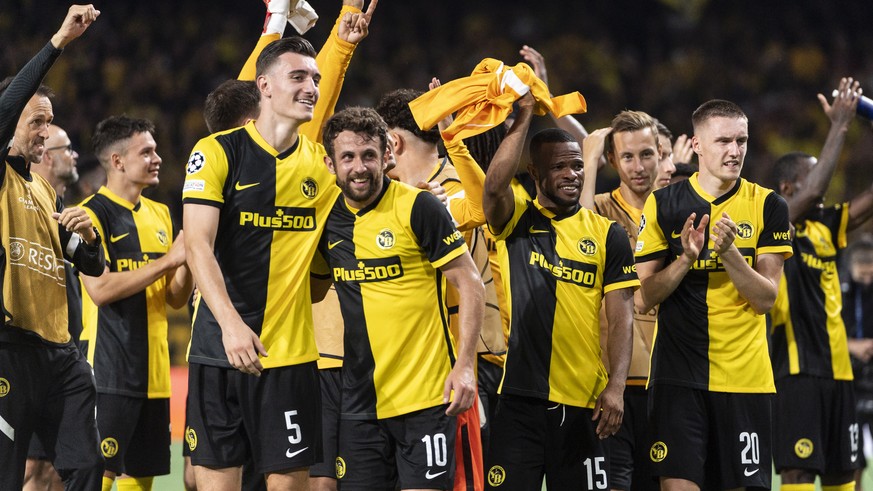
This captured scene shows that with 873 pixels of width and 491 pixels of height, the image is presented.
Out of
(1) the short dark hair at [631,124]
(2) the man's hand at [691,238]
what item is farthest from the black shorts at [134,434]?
(2) the man's hand at [691,238]

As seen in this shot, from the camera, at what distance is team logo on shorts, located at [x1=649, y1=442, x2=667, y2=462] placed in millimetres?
5895

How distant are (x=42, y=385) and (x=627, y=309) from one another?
3.05 metres

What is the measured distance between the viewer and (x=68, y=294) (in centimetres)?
690

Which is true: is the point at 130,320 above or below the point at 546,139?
below

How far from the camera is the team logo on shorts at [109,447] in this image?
672cm

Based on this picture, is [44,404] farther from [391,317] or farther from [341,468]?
[391,317]

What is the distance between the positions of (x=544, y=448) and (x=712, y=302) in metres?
1.26

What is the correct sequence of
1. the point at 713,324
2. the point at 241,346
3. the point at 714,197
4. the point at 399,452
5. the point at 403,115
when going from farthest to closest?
the point at 403,115, the point at 714,197, the point at 713,324, the point at 399,452, the point at 241,346

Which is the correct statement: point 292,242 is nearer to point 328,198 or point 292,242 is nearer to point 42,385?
point 328,198

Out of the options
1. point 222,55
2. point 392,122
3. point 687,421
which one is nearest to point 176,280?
point 392,122

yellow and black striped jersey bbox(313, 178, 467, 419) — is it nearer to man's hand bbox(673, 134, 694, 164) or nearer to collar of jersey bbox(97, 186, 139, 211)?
collar of jersey bbox(97, 186, 139, 211)

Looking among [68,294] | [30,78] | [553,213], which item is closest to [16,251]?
[30,78]

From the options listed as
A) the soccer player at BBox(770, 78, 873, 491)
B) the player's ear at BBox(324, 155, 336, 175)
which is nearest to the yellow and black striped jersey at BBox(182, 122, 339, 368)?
the player's ear at BBox(324, 155, 336, 175)

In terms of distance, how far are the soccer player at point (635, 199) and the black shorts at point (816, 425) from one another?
1.80 m
